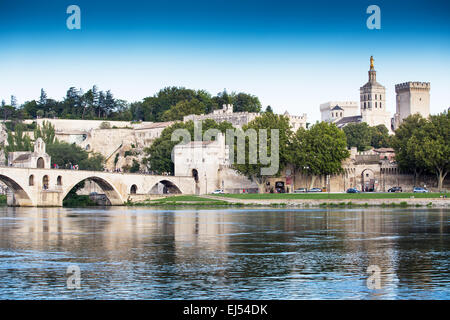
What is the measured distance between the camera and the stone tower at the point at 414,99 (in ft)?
428

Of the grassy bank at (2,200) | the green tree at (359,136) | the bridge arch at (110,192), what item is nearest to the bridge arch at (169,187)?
the bridge arch at (110,192)

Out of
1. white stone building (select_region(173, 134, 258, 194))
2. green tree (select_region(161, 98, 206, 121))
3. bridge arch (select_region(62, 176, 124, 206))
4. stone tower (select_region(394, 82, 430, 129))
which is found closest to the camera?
bridge arch (select_region(62, 176, 124, 206))

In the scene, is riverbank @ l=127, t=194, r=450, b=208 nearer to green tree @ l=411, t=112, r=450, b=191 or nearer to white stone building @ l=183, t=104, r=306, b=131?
green tree @ l=411, t=112, r=450, b=191

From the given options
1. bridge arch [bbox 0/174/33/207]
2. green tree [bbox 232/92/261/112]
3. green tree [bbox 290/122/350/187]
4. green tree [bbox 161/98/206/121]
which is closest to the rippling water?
bridge arch [bbox 0/174/33/207]

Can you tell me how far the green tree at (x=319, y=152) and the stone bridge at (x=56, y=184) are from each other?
15410mm

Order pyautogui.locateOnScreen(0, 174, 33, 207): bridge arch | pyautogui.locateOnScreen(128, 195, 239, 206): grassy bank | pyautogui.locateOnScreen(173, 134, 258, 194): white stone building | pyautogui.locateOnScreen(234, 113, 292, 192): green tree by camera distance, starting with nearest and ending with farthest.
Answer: pyautogui.locateOnScreen(0, 174, 33, 207): bridge arch → pyautogui.locateOnScreen(128, 195, 239, 206): grassy bank → pyautogui.locateOnScreen(234, 113, 292, 192): green tree → pyautogui.locateOnScreen(173, 134, 258, 194): white stone building

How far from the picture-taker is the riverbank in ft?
199

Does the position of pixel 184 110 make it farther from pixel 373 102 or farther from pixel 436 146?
pixel 436 146

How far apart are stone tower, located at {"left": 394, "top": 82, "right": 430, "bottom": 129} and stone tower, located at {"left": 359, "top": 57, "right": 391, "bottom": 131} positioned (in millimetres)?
6887

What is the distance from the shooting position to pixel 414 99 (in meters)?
131

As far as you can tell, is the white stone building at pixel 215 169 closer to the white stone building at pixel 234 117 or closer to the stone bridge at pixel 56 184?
the stone bridge at pixel 56 184

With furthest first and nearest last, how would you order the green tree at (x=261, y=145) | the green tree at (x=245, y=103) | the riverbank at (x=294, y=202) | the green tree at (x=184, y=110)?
the green tree at (x=245, y=103) → the green tree at (x=184, y=110) → the green tree at (x=261, y=145) → the riverbank at (x=294, y=202)

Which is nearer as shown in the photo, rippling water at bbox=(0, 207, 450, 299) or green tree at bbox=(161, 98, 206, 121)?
rippling water at bbox=(0, 207, 450, 299)
